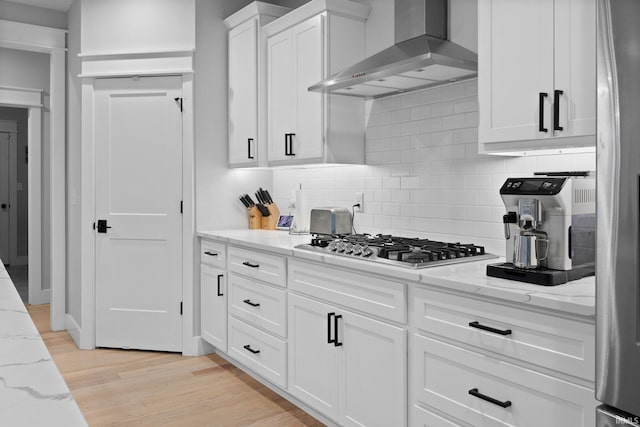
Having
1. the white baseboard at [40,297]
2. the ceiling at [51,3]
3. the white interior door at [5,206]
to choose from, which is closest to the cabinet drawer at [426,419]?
the ceiling at [51,3]

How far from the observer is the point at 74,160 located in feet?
14.4

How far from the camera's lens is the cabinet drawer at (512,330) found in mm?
1582

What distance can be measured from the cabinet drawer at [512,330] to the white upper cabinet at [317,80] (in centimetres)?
147

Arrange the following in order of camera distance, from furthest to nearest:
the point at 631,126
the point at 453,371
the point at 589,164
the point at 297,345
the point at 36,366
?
1. the point at 297,345
2. the point at 589,164
3. the point at 453,371
4. the point at 631,126
5. the point at 36,366

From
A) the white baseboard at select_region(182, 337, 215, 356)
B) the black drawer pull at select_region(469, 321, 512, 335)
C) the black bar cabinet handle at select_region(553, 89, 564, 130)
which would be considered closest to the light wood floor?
the white baseboard at select_region(182, 337, 215, 356)

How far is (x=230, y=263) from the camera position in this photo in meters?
3.56

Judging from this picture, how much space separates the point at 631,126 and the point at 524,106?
77 cm

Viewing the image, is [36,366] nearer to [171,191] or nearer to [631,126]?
[631,126]

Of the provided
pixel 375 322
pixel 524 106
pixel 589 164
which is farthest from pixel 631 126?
pixel 375 322

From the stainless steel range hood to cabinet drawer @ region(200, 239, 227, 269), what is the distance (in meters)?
1.31

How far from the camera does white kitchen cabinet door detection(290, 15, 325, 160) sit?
3.29 meters

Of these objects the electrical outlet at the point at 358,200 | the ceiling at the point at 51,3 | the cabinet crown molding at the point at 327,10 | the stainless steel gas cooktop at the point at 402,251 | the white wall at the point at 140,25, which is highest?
the ceiling at the point at 51,3

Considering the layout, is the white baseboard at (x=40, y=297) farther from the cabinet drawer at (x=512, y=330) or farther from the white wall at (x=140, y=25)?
the cabinet drawer at (x=512, y=330)

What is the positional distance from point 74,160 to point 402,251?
319cm
